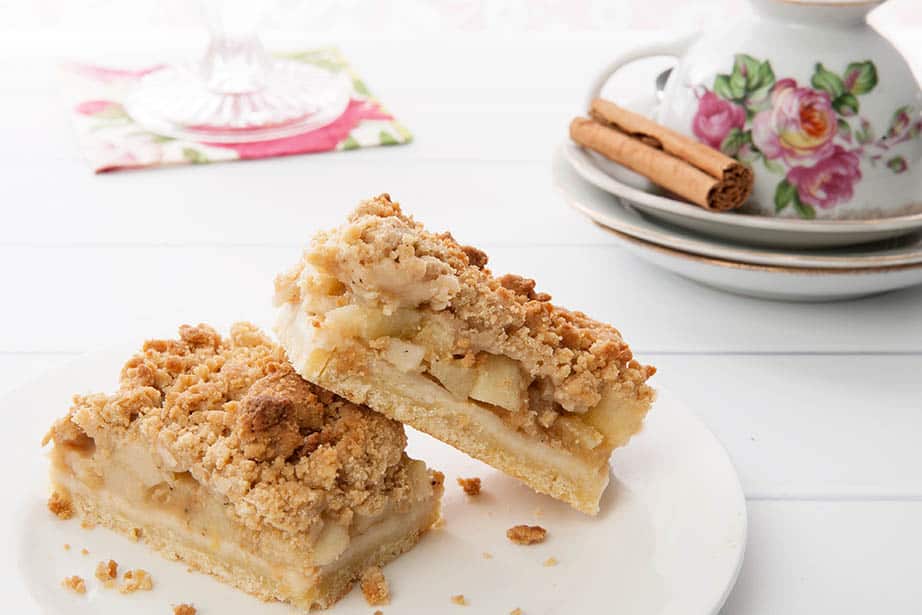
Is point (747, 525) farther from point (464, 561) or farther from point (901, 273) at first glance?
point (901, 273)

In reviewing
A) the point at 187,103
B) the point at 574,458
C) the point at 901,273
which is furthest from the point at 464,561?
the point at 187,103

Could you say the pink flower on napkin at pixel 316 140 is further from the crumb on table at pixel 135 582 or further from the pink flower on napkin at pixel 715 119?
the crumb on table at pixel 135 582

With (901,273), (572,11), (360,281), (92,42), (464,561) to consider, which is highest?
(360,281)

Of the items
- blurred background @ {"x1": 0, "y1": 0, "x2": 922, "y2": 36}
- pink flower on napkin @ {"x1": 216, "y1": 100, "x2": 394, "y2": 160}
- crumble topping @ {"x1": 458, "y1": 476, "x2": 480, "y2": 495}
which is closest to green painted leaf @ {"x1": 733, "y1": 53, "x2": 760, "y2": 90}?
crumble topping @ {"x1": 458, "y1": 476, "x2": 480, "y2": 495}

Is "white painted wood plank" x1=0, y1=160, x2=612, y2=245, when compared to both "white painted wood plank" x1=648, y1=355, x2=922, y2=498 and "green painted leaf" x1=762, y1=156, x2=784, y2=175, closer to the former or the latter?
"green painted leaf" x1=762, y1=156, x2=784, y2=175

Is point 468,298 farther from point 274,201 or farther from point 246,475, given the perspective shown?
point 274,201

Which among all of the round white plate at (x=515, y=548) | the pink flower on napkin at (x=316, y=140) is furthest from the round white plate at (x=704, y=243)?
the pink flower on napkin at (x=316, y=140)

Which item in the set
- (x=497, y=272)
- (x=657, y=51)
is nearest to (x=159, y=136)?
(x=497, y=272)
